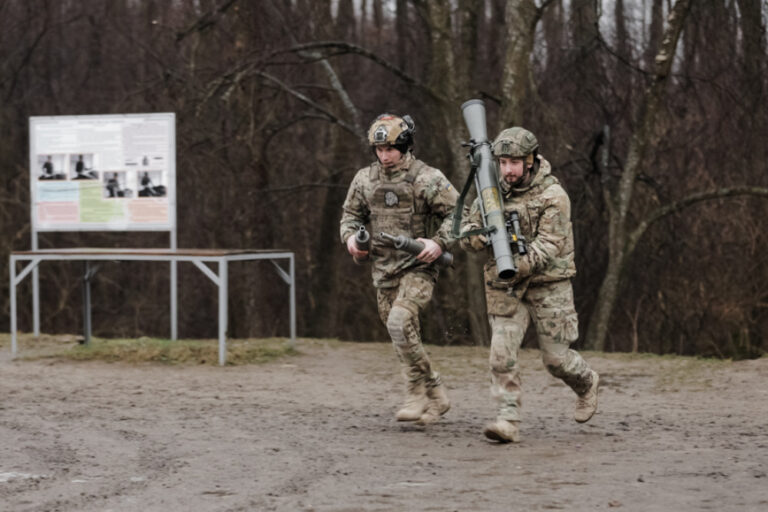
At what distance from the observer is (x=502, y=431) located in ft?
23.9

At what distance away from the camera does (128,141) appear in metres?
13.0

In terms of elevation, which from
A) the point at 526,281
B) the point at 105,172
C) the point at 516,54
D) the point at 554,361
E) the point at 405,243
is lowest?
the point at 554,361

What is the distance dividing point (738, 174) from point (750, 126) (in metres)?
0.80

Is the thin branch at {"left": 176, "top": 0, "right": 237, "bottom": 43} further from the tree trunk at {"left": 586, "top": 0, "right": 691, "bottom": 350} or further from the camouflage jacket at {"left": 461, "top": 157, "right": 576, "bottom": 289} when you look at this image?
the camouflage jacket at {"left": 461, "top": 157, "right": 576, "bottom": 289}

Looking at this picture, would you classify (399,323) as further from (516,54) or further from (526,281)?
(516,54)

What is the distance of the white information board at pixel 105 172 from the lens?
13.0 m

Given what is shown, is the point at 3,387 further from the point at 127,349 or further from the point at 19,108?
the point at 19,108

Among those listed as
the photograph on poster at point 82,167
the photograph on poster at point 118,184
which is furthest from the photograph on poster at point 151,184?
the photograph on poster at point 82,167

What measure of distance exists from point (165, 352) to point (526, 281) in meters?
6.12

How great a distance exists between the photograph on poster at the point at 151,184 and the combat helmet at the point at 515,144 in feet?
21.1

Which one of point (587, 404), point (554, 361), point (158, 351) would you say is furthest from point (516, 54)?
point (554, 361)

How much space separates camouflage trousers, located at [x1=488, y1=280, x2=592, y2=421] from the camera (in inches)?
290

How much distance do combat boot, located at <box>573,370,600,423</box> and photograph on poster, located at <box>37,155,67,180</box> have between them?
290 inches

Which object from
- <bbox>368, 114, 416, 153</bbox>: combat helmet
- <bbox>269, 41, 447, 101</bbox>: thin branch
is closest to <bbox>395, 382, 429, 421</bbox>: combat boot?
<bbox>368, 114, 416, 153</bbox>: combat helmet
